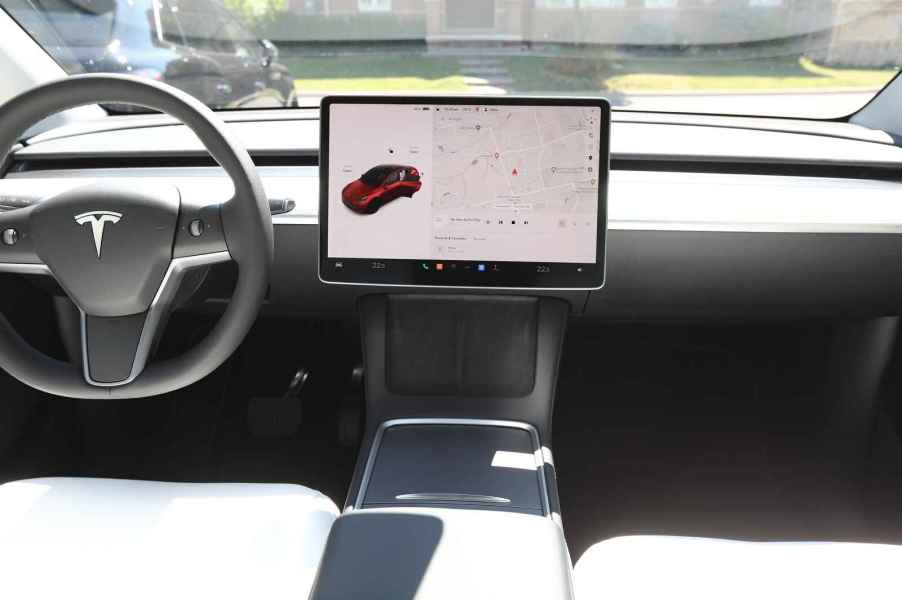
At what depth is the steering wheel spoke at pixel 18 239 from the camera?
1206 millimetres

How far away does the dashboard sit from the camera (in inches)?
66.3

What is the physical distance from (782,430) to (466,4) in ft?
5.95

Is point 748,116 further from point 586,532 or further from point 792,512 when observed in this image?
point 586,532

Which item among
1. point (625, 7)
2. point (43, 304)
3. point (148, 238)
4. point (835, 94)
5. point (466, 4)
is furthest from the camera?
point (625, 7)

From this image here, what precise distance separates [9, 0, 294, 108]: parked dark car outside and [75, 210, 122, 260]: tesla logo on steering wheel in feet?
3.28

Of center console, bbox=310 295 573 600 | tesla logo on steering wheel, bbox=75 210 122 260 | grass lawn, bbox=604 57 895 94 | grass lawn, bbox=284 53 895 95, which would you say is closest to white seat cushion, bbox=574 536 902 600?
center console, bbox=310 295 573 600

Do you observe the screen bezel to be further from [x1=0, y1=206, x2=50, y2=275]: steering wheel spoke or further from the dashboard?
[x1=0, y1=206, x2=50, y2=275]: steering wheel spoke

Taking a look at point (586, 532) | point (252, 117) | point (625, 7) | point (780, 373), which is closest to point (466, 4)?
point (625, 7)

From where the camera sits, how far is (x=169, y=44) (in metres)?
2.34

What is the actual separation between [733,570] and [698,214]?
32.1 inches

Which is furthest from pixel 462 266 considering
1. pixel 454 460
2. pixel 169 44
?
pixel 169 44

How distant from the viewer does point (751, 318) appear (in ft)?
6.19

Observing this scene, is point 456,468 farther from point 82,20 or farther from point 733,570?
point 82,20

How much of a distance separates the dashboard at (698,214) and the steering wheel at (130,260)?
328 mm
